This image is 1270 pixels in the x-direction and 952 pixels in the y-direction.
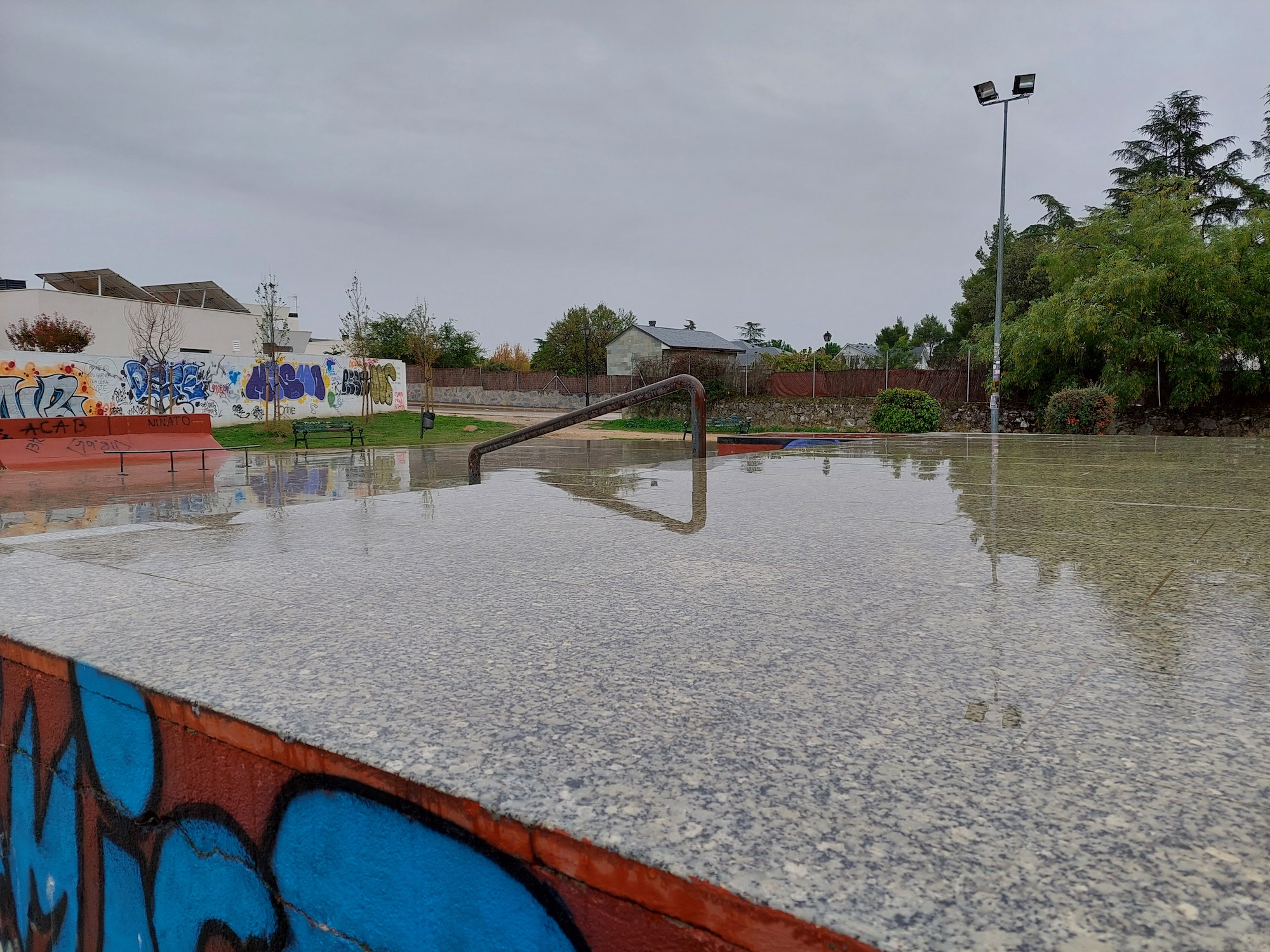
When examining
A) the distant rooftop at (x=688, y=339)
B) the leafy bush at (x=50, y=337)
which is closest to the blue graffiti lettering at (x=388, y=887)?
the leafy bush at (x=50, y=337)

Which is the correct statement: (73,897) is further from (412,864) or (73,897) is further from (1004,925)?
(1004,925)

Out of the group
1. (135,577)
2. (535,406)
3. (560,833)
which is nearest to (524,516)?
(135,577)

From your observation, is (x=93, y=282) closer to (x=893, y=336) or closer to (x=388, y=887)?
(x=388, y=887)

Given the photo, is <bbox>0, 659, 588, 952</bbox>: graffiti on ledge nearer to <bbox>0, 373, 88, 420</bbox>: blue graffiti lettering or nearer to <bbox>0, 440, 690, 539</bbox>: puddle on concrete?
<bbox>0, 440, 690, 539</bbox>: puddle on concrete

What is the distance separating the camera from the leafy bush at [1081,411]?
19516 millimetres

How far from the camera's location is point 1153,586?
2.87m

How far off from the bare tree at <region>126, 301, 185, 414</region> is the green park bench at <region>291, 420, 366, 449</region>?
4031 mm

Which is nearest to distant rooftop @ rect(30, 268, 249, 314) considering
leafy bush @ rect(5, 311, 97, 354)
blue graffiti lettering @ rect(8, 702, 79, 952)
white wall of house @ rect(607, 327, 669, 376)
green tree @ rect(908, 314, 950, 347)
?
leafy bush @ rect(5, 311, 97, 354)

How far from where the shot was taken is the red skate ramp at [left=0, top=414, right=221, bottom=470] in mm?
13711

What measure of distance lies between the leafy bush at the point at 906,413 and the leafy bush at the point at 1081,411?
313 centimetres

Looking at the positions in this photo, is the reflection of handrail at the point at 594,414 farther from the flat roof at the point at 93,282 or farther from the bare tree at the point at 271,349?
the flat roof at the point at 93,282

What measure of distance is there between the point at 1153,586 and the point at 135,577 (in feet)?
13.0

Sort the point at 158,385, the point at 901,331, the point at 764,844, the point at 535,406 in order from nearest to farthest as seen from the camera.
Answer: the point at 764,844
the point at 158,385
the point at 535,406
the point at 901,331

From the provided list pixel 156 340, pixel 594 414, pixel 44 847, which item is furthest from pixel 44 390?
pixel 44 847
